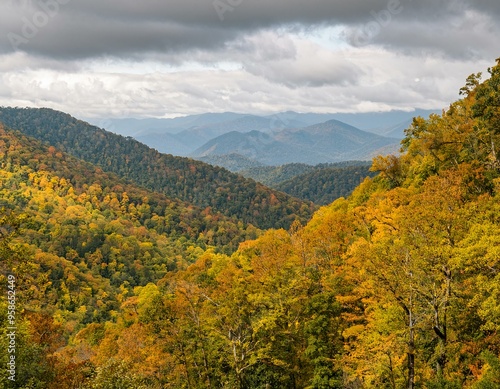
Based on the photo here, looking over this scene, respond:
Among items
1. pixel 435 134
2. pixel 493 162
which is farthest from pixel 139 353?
pixel 435 134

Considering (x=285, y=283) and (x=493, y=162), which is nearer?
(x=285, y=283)

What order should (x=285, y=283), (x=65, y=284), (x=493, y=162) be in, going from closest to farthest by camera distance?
(x=285, y=283), (x=493, y=162), (x=65, y=284)

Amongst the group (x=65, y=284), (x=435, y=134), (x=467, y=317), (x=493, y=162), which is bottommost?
(x=65, y=284)

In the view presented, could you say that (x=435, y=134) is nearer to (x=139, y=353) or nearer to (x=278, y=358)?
(x=278, y=358)

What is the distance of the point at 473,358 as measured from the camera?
28.2 meters

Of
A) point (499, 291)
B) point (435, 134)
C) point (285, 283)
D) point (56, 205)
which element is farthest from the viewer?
point (56, 205)

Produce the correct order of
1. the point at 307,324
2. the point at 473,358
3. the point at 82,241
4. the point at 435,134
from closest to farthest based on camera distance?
the point at 473,358
the point at 307,324
the point at 435,134
the point at 82,241

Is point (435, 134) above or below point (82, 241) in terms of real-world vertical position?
above

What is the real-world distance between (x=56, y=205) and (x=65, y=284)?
8546 cm

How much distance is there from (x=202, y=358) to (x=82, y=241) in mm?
132863

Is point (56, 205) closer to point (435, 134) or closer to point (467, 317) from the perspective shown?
point (435, 134)

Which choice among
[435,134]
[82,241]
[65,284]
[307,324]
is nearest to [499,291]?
[307,324]

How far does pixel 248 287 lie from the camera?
34875mm

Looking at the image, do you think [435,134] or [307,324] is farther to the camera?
[435,134]
